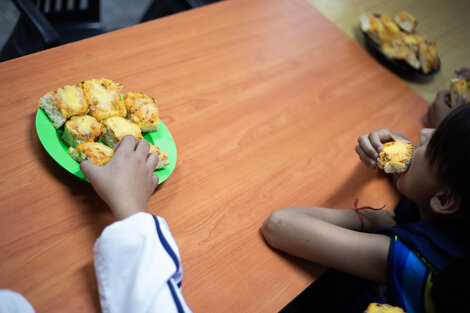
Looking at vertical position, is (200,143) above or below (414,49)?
below

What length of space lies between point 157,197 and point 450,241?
64 cm

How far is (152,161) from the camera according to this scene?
2.52 ft

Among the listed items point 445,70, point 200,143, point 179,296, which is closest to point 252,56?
point 200,143

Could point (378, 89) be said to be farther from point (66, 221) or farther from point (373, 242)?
point (66, 221)

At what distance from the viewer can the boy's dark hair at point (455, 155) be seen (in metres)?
0.72

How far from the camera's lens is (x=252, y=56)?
4.25ft

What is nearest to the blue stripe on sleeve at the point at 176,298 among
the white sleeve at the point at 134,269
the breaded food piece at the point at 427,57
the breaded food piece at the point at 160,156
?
the white sleeve at the point at 134,269

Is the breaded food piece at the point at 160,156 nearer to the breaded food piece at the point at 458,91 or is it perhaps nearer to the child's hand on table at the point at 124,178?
the child's hand on table at the point at 124,178

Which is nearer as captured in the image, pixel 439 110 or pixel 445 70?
pixel 439 110

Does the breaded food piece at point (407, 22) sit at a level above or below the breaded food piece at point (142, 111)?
above

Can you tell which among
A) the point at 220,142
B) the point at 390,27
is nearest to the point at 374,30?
the point at 390,27

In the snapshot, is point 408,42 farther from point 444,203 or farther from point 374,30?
point 444,203

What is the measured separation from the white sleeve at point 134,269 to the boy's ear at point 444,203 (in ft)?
1.80

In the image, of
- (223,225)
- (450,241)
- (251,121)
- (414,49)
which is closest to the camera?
(450,241)
